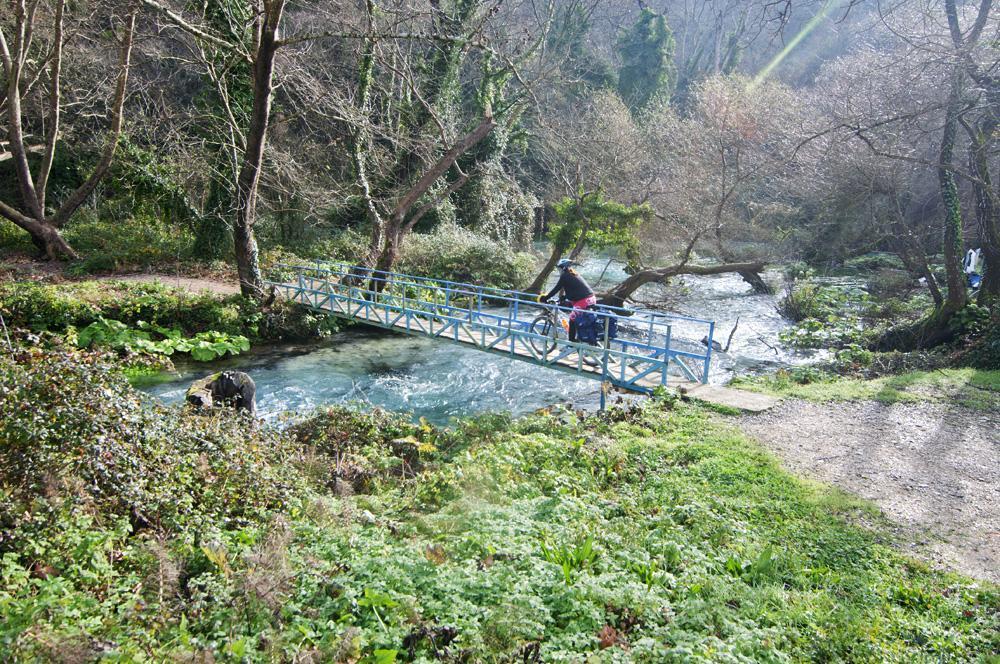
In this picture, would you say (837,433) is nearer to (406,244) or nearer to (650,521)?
(650,521)

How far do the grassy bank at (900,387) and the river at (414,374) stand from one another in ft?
7.39

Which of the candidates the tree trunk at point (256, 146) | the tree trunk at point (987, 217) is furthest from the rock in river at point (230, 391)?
the tree trunk at point (987, 217)

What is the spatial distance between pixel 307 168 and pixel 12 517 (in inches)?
771

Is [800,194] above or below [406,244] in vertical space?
above

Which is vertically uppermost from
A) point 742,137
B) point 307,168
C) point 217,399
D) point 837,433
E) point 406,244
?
point 742,137

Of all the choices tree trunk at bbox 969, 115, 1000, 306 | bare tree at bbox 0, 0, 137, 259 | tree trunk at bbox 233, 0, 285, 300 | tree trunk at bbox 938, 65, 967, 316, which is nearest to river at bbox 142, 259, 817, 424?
tree trunk at bbox 233, 0, 285, 300

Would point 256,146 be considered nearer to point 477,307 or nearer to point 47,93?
point 477,307

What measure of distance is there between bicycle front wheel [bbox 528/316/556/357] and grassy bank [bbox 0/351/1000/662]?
4134mm

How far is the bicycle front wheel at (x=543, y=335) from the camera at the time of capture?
1081 cm

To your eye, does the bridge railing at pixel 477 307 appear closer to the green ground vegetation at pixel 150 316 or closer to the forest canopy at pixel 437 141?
the green ground vegetation at pixel 150 316

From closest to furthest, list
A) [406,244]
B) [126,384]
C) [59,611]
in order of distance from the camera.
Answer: [59,611]
[126,384]
[406,244]

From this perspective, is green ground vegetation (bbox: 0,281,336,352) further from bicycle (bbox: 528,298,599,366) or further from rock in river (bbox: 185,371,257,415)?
bicycle (bbox: 528,298,599,366)

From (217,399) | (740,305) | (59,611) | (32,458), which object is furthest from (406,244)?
(59,611)

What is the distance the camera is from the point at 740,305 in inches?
856
